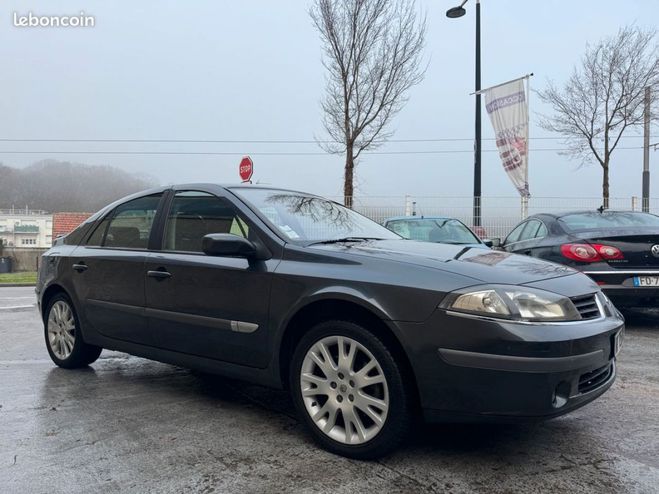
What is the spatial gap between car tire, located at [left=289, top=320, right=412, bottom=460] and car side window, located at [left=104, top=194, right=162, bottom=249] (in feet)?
5.89

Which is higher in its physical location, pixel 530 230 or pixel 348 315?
pixel 530 230

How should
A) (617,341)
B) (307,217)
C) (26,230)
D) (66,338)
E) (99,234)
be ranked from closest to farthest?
(617,341) → (307,217) → (99,234) → (66,338) → (26,230)

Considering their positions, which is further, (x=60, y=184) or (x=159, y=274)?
(x=60, y=184)

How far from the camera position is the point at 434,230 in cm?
874

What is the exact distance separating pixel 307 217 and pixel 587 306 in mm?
1828

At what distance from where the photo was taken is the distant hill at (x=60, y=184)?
135ft

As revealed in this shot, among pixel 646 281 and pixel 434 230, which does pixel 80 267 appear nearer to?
pixel 646 281

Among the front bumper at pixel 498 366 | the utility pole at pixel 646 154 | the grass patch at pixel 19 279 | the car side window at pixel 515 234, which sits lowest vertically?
the grass patch at pixel 19 279

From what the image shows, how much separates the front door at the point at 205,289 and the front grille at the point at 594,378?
1.69m

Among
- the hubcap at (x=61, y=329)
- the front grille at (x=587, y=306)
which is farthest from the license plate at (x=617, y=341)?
the hubcap at (x=61, y=329)

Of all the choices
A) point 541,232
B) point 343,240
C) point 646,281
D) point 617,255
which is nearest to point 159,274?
point 343,240

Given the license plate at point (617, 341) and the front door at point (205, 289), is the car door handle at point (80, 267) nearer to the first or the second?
the front door at point (205, 289)

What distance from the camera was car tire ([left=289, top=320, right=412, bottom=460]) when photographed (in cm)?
274

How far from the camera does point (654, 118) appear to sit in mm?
16250
